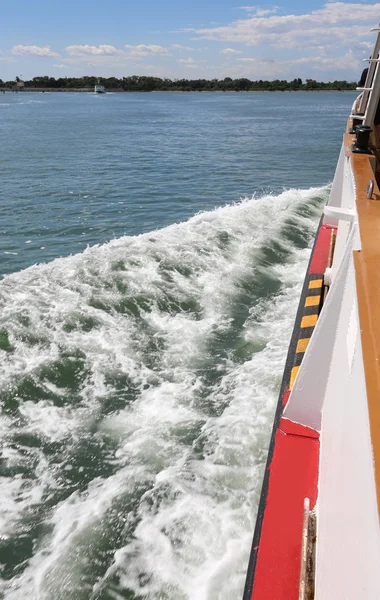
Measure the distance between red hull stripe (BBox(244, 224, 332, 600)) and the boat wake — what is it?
0.81 metres

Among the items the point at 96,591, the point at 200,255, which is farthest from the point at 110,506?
the point at 200,255

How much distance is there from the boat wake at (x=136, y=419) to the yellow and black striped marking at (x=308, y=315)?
817 mm

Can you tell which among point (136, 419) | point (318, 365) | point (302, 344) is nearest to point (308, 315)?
point (302, 344)

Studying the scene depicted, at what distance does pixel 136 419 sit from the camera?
15.8 ft

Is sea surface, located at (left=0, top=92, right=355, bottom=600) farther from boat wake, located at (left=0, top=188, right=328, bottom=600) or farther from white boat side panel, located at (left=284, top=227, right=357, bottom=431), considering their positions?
white boat side panel, located at (left=284, top=227, right=357, bottom=431)

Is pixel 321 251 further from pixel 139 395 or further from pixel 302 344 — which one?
pixel 139 395

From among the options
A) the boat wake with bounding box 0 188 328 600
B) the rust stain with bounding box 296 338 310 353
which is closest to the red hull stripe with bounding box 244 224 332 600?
the rust stain with bounding box 296 338 310 353

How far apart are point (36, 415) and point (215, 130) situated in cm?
3320

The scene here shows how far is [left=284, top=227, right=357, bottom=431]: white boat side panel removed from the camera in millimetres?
2939

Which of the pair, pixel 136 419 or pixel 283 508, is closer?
pixel 283 508

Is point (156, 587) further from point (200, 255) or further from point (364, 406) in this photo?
point (200, 255)

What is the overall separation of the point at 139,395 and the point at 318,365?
8.29ft

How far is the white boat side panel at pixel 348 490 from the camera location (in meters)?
1.36

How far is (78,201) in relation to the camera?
14320 mm
